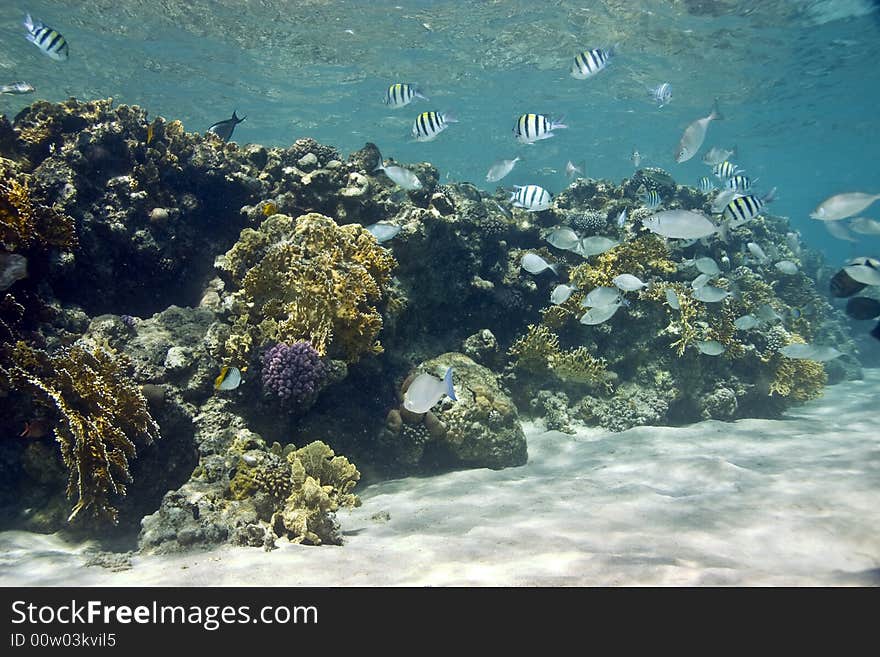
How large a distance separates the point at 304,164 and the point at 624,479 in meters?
6.63

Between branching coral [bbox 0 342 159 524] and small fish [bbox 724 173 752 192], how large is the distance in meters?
10.2

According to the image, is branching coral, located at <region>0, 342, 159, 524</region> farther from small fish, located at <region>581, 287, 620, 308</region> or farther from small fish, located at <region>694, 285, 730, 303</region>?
small fish, located at <region>694, 285, 730, 303</region>

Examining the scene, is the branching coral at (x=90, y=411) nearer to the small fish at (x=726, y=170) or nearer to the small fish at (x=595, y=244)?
the small fish at (x=595, y=244)

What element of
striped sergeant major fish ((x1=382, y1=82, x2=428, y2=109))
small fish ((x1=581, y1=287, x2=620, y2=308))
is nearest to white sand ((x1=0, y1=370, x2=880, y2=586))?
small fish ((x1=581, y1=287, x2=620, y2=308))

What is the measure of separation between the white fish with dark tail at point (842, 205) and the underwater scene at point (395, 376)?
45 mm

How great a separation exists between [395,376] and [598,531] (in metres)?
3.63

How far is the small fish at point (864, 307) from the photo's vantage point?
4.99m

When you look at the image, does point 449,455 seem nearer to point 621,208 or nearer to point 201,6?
point 621,208

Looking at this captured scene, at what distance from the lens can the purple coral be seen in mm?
5215

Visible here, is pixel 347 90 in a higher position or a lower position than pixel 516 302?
higher

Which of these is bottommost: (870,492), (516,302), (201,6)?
(870,492)
